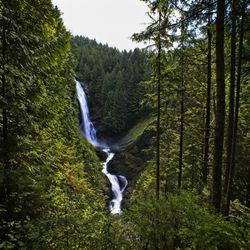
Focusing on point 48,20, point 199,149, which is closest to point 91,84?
A: point 199,149

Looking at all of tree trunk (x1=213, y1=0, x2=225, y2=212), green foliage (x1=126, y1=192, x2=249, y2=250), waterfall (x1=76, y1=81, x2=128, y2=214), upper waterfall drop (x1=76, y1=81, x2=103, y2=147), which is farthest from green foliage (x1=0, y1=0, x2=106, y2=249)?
upper waterfall drop (x1=76, y1=81, x2=103, y2=147)

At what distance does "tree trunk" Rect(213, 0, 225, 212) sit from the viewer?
767cm

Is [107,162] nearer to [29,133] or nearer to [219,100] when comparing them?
[29,133]

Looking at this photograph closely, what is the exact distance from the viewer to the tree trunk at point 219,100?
7668mm

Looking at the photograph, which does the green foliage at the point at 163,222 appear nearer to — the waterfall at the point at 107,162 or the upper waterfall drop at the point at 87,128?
the waterfall at the point at 107,162

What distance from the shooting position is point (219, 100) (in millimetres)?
7762

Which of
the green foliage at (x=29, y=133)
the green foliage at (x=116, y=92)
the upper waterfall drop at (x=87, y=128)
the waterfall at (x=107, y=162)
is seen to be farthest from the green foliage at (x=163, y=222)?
the green foliage at (x=116, y=92)

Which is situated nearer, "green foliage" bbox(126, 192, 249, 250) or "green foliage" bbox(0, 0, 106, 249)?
"green foliage" bbox(0, 0, 106, 249)

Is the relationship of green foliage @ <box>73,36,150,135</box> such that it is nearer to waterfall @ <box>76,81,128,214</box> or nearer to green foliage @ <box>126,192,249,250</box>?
waterfall @ <box>76,81,128,214</box>

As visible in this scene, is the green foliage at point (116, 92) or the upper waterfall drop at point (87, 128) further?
the green foliage at point (116, 92)

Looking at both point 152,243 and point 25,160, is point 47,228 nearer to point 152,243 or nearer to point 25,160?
point 25,160

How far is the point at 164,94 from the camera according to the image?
16781 mm

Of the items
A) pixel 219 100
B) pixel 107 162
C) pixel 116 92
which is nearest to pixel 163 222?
pixel 219 100

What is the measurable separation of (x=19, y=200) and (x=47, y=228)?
3.21 feet
